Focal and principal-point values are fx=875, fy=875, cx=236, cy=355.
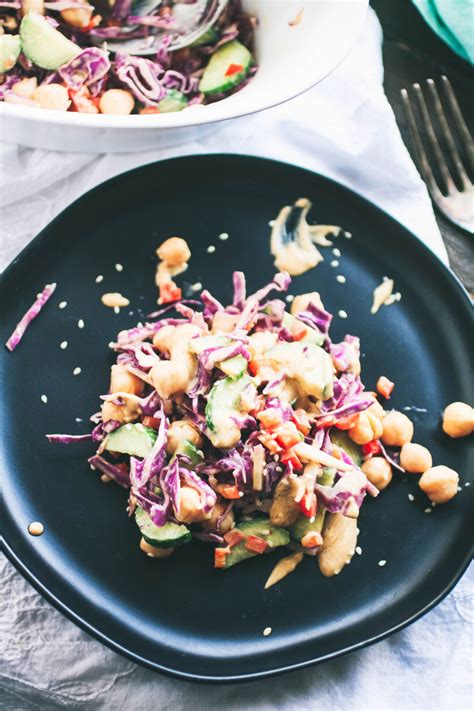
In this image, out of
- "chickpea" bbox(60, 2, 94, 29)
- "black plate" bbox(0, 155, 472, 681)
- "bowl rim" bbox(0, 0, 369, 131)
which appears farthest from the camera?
"chickpea" bbox(60, 2, 94, 29)

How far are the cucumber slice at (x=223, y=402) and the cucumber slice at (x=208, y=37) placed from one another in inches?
28.5

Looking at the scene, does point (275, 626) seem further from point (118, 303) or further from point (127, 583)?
point (118, 303)

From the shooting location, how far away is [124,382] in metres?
1.62

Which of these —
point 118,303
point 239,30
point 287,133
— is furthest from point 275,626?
point 239,30

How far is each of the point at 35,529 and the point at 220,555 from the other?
0.34 meters

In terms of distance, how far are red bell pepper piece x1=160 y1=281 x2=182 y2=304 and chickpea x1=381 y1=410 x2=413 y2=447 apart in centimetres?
47

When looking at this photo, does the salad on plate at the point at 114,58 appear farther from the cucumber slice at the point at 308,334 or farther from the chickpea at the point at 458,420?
the chickpea at the point at 458,420

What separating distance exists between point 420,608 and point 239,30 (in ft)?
3.95

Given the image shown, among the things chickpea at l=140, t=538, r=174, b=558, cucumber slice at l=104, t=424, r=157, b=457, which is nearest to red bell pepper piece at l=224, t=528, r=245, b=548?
chickpea at l=140, t=538, r=174, b=558

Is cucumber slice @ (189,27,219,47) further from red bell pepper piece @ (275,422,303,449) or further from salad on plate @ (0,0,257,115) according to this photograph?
red bell pepper piece @ (275,422,303,449)

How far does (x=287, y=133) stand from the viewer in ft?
6.35

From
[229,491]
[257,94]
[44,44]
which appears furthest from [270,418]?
[44,44]

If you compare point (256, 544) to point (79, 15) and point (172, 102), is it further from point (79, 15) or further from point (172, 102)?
point (79, 15)

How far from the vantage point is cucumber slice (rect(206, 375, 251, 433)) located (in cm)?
150
